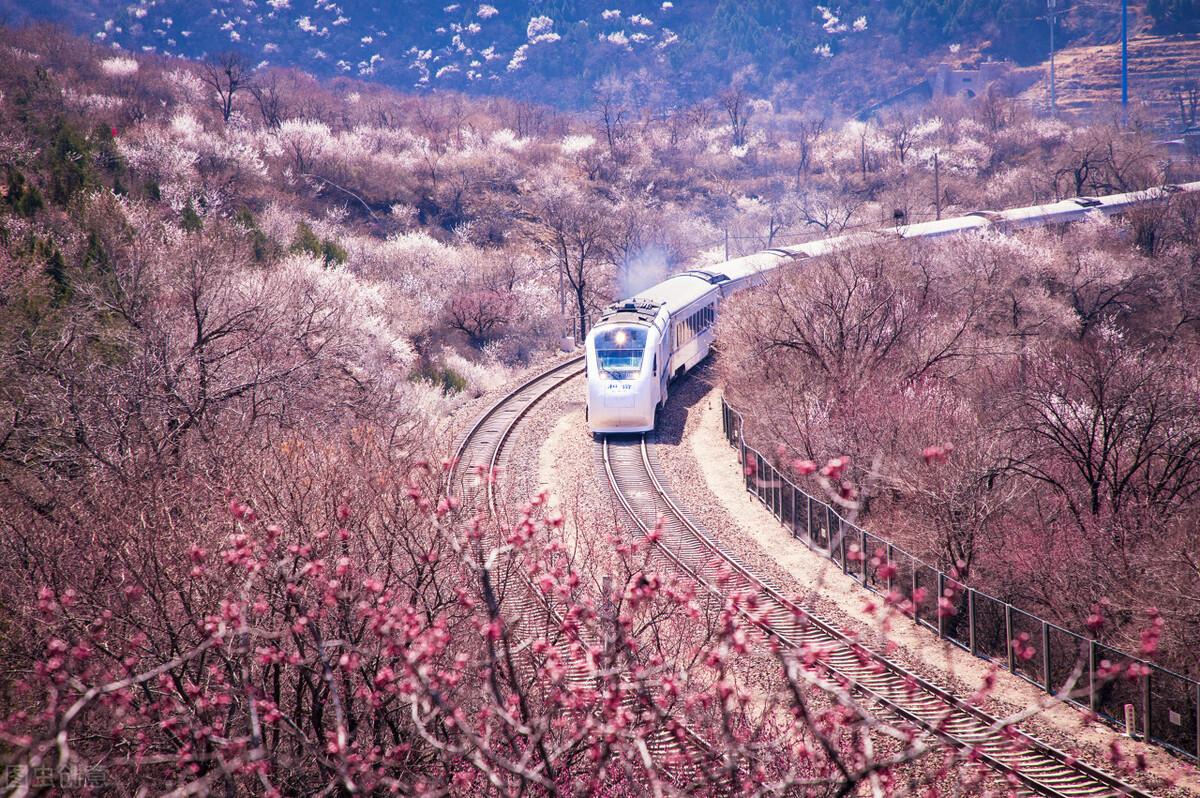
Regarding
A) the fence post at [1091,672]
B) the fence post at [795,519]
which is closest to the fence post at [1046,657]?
the fence post at [1091,672]

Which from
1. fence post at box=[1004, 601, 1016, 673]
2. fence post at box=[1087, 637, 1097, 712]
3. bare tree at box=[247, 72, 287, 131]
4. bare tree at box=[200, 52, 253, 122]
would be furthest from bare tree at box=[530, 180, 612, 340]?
fence post at box=[1087, 637, 1097, 712]

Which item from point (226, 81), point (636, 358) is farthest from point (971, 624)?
point (226, 81)

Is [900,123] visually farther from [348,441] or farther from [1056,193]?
[348,441]

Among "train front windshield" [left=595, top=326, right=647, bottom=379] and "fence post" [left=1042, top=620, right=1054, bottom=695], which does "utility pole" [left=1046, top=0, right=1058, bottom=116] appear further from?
"fence post" [left=1042, top=620, right=1054, bottom=695]

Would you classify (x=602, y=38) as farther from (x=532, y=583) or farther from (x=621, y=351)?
(x=532, y=583)

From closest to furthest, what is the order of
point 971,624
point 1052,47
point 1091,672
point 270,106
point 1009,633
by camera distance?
point 1091,672 < point 1009,633 < point 971,624 < point 270,106 < point 1052,47

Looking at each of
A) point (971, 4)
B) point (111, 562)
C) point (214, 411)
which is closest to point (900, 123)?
point (971, 4)
